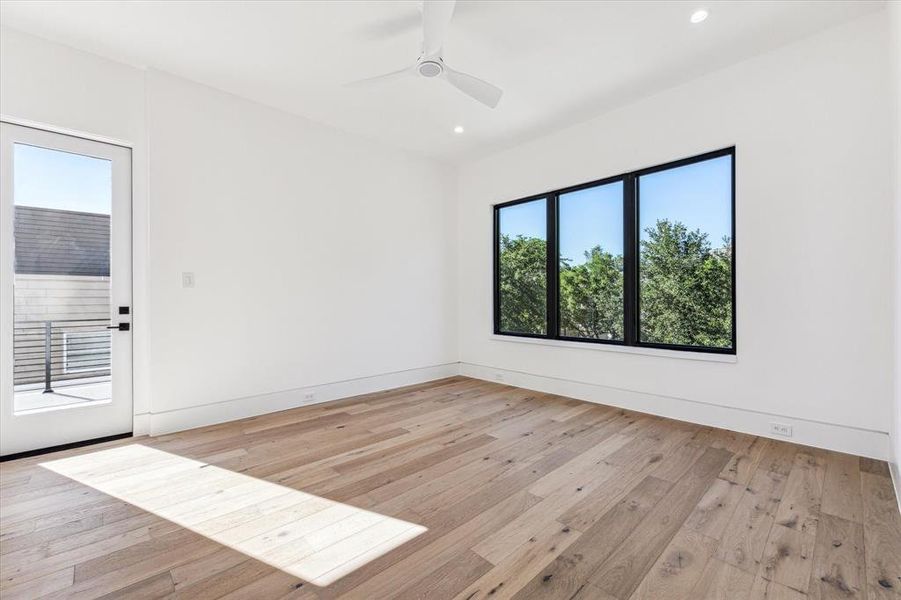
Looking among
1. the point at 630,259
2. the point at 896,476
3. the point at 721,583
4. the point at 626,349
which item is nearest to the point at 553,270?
the point at 630,259

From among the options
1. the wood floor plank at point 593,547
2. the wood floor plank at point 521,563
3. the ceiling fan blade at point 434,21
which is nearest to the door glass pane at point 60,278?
the ceiling fan blade at point 434,21

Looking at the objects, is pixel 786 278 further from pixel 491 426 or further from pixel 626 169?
Result: pixel 491 426

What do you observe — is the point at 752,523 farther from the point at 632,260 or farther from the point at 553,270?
the point at 553,270

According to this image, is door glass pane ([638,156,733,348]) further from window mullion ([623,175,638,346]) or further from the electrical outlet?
the electrical outlet

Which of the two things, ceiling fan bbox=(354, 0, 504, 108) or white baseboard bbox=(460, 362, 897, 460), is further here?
white baseboard bbox=(460, 362, 897, 460)

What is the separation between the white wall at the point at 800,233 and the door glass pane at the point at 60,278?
4.63 metres

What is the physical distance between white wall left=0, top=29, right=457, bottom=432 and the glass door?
13cm

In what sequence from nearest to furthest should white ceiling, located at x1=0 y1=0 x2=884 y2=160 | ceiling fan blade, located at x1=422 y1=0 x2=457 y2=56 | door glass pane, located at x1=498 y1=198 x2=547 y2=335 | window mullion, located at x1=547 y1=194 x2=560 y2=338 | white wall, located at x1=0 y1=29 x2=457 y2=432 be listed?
1. ceiling fan blade, located at x1=422 y1=0 x2=457 y2=56
2. white ceiling, located at x1=0 y1=0 x2=884 y2=160
3. white wall, located at x1=0 y1=29 x2=457 y2=432
4. window mullion, located at x1=547 y1=194 x2=560 y2=338
5. door glass pane, located at x1=498 y1=198 x2=547 y2=335

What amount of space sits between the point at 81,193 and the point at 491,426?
12.4 ft

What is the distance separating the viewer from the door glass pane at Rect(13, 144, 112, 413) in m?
2.82

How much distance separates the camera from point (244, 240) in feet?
12.1

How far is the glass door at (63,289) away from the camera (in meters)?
2.77

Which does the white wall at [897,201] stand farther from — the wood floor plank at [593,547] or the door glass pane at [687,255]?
the wood floor plank at [593,547]

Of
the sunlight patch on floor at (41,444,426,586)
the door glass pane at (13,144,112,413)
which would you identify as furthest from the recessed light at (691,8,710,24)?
the door glass pane at (13,144,112,413)
